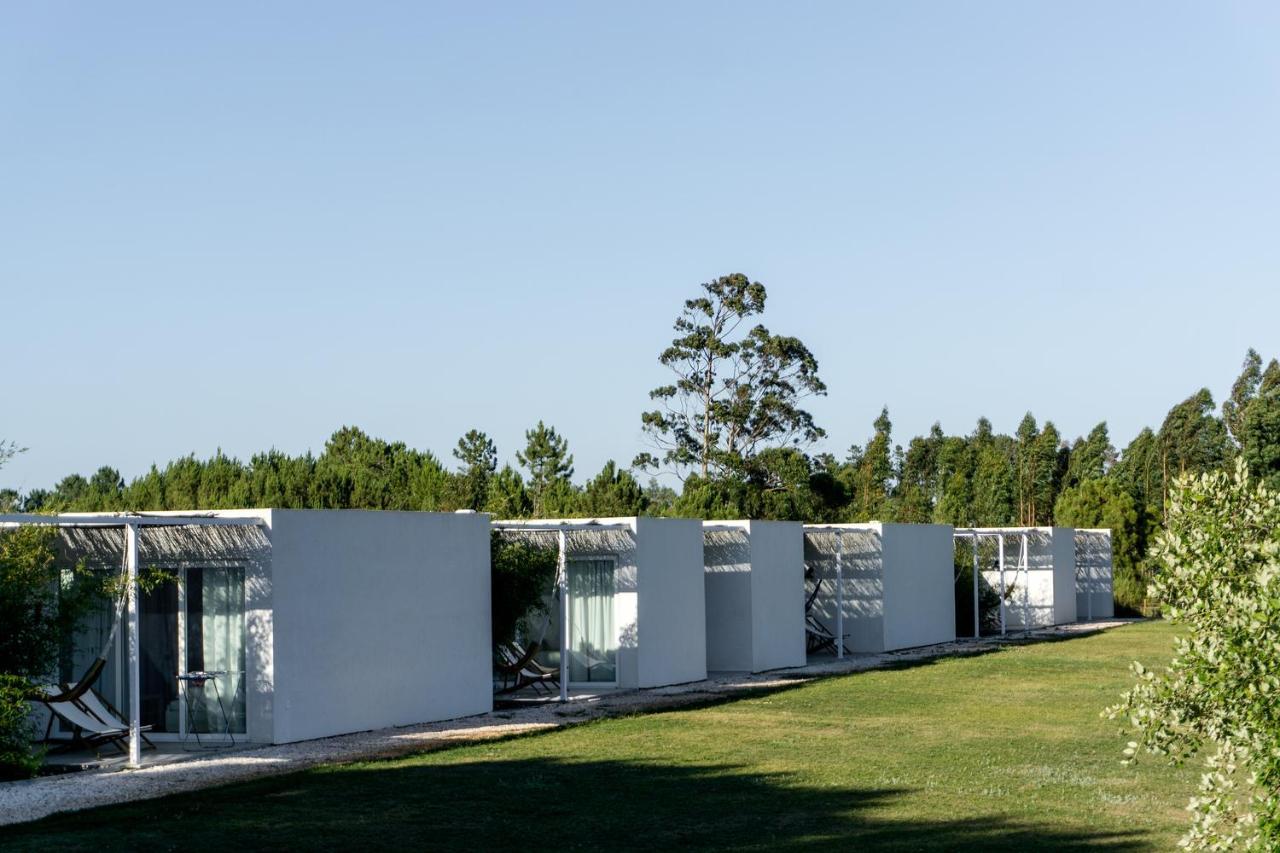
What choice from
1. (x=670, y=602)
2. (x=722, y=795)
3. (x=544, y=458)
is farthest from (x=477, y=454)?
(x=722, y=795)

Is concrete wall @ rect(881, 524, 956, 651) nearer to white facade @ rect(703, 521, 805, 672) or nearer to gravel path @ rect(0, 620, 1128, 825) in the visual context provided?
white facade @ rect(703, 521, 805, 672)

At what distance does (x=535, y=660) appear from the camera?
65.5 ft

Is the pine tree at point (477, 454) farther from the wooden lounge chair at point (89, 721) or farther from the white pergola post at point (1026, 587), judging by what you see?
the wooden lounge chair at point (89, 721)

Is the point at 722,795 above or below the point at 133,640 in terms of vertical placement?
below

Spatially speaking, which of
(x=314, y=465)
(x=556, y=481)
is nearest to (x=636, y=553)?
(x=314, y=465)

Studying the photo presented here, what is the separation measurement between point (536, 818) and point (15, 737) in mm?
5022

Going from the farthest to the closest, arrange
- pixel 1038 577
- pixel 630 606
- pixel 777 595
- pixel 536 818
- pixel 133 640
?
pixel 1038 577 < pixel 777 595 < pixel 630 606 < pixel 133 640 < pixel 536 818

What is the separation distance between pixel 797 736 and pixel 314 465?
932 inches

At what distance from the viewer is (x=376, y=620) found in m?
15.5

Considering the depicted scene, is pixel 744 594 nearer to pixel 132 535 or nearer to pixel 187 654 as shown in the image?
pixel 187 654

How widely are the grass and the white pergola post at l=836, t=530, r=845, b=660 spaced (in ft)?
28.3

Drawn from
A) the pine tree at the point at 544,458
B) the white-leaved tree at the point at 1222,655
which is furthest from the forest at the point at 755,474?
the white-leaved tree at the point at 1222,655

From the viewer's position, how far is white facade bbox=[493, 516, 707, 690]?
19875 mm

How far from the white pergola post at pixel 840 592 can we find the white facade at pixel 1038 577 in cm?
888
